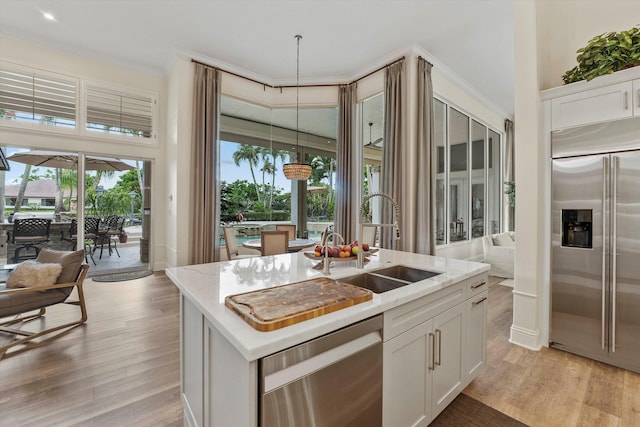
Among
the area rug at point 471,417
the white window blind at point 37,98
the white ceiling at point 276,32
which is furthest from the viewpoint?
the white window blind at point 37,98

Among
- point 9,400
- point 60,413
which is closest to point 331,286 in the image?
point 60,413

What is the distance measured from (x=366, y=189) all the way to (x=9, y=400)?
4958mm

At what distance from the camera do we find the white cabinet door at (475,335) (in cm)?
188

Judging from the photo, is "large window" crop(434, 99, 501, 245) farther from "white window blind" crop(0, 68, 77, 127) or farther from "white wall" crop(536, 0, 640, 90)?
"white window blind" crop(0, 68, 77, 127)

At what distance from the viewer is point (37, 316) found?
10.3 feet

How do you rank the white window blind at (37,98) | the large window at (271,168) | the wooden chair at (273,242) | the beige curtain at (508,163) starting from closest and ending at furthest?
the wooden chair at (273,242)
the white window blind at (37,98)
the large window at (271,168)
the beige curtain at (508,163)

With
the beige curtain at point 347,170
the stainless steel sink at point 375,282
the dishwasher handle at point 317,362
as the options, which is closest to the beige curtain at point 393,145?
the beige curtain at point 347,170

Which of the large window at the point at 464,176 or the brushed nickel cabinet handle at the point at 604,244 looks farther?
the large window at the point at 464,176

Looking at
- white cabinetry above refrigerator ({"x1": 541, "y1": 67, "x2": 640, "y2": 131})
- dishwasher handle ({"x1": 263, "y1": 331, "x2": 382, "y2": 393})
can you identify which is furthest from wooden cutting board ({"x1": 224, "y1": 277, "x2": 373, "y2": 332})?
white cabinetry above refrigerator ({"x1": 541, "y1": 67, "x2": 640, "y2": 131})

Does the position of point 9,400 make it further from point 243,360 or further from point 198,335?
point 243,360

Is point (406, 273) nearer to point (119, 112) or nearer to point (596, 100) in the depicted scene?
point (596, 100)

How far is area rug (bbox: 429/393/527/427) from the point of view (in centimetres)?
171

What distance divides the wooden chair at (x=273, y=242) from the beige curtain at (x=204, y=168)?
1305 millimetres

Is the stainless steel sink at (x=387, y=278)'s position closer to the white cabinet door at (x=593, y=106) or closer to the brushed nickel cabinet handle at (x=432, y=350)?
the brushed nickel cabinet handle at (x=432, y=350)
